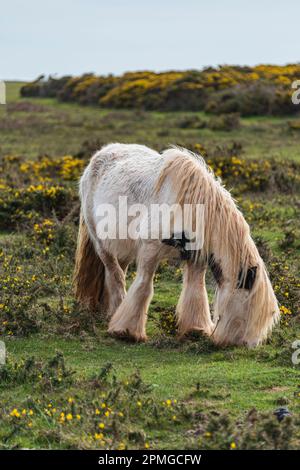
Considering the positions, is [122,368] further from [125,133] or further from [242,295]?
[125,133]

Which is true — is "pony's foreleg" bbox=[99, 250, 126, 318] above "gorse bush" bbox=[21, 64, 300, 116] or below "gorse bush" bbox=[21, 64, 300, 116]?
below

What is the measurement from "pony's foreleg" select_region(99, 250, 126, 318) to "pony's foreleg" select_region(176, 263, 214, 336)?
1.21m

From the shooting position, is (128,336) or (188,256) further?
(128,336)

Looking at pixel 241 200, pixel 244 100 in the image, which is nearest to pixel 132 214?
pixel 241 200

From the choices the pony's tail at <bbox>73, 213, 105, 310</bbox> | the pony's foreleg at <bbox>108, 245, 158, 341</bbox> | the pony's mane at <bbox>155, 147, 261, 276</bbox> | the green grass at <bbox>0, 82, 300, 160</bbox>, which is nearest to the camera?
the pony's mane at <bbox>155, 147, 261, 276</bbox>

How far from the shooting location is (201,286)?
748 cm

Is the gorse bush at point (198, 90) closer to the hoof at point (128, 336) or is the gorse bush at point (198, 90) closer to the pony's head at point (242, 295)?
the hoof at point (128, 336)

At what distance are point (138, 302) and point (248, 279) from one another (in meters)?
1.20

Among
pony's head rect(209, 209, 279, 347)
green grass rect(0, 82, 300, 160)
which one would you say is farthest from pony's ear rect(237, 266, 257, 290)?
green grass rect(0, 82, 300, 160)

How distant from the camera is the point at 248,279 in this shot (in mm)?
6930

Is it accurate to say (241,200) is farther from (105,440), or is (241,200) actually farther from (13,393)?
(105,440)

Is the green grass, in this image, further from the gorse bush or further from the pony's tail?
the pony's tail

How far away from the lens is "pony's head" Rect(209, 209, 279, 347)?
6867mm

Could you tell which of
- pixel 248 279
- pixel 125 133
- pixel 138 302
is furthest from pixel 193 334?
pixel 125 133
